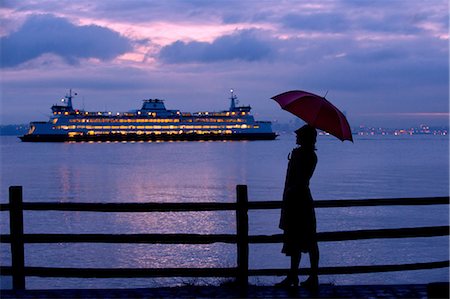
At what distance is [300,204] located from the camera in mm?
6305

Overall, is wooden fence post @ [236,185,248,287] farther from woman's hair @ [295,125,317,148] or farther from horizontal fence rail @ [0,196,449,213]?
woman's hair @ [295,125,317,148]

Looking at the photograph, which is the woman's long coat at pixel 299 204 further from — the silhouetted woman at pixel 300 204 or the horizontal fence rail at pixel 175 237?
the horizontal fence rail at pixel 175 237

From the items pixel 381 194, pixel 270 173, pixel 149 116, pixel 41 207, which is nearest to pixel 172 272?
pixel 41 207

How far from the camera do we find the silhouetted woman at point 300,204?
622cm

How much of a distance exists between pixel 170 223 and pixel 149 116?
13291 cm

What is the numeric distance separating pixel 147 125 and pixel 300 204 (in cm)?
15110

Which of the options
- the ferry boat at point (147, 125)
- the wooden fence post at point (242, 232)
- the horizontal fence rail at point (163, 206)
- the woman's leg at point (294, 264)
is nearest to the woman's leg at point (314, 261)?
the woman's leg at point (294, 264)

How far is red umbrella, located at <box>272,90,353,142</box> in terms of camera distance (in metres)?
6.23

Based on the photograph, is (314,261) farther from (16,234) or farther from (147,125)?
(147,125)

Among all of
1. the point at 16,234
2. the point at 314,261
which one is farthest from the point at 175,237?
the point at 16,234

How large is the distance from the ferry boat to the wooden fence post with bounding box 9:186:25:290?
473 ft

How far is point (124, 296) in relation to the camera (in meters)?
6.00

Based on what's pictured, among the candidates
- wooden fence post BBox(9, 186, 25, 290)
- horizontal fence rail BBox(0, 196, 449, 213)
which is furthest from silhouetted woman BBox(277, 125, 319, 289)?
wooden fence post BBox(9, 186, 25, 290)

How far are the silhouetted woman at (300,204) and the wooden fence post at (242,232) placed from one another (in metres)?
0.41
